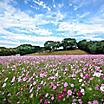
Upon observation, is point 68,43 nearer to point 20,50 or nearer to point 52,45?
point 52,45

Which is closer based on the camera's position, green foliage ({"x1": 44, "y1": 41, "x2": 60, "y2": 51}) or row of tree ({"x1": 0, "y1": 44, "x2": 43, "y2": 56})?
row of tree ({"x1": 0, "y1": 44, "x2": 43, "y2": 56})

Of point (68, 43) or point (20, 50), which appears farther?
point (68, 43)

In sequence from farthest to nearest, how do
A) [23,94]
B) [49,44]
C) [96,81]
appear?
[49,44], [23,94], [96,81]

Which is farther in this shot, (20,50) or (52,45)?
(52,45)

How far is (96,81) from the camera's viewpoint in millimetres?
5105

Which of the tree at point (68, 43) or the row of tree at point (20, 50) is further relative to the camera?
the tree at point (68, 43)

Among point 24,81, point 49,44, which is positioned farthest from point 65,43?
point 24,81

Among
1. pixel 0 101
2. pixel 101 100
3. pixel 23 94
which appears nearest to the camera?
pixel 101 100

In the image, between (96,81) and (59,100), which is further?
(96,81)

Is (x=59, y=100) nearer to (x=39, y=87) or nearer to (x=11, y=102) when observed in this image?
(x=39, y=87)

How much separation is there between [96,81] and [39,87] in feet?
4.37

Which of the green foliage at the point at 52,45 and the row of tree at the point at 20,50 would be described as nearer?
the row of tree at the point at 20,50

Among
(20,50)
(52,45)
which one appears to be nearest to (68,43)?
(52,45)

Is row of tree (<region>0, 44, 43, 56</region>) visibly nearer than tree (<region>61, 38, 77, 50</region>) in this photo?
Yes
